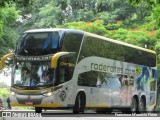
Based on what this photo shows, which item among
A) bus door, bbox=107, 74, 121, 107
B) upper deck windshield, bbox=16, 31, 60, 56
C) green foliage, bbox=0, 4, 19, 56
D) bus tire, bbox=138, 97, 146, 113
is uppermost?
green foliage, bbox=0, 4, 19, 56

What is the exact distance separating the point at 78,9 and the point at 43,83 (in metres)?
19.5

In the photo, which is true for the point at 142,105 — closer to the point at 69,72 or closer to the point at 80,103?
the point at 80,103

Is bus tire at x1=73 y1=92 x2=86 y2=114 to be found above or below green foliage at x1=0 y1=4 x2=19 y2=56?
below

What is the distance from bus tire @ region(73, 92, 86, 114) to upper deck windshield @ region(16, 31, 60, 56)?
2.38 m

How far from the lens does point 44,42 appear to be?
16.5 meters

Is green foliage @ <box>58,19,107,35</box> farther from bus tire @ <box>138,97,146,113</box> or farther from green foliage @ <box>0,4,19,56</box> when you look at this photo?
bus tire @ <box>138,97,146,113</box>

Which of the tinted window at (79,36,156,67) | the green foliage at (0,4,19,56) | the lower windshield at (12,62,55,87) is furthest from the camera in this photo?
the green foliage at (0,4,19,56)

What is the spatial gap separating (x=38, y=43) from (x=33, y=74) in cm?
141

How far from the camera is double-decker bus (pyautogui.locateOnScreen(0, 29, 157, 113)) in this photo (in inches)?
625

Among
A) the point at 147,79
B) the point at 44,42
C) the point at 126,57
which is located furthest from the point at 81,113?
the point at 147,79

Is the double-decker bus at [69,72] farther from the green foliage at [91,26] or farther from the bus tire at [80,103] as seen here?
the green foliage at [91,26]

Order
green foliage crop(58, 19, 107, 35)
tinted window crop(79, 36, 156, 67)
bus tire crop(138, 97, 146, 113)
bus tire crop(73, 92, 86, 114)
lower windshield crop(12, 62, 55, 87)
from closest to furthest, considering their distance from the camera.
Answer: lower windshield crop(12, 62, 55, 87) < bus tire crop(73, 92, 86, 114) < tinted window crop(79, 36, 156, 67) < bus tire crop(138, 97, 146, 113) < green foliage crop(58, 19, 107, 35)

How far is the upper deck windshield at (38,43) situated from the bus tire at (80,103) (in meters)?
2.38

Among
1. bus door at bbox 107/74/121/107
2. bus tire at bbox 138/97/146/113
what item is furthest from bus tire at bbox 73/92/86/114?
bus tire at bbox 138/97/146/113
